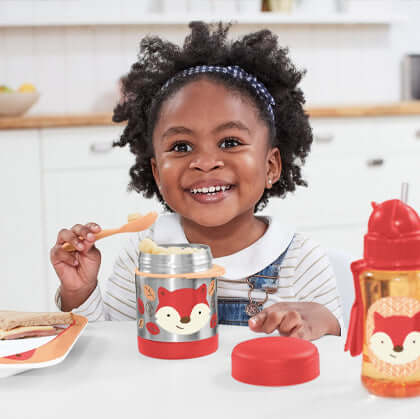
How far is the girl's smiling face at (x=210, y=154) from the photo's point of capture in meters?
1.11

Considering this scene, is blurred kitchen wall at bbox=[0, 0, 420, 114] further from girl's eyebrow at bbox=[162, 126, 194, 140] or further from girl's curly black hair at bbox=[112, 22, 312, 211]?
girl's eyebrow at bbox=[162, 126, 194, 140]

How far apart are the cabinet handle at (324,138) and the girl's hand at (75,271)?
1.75 meters

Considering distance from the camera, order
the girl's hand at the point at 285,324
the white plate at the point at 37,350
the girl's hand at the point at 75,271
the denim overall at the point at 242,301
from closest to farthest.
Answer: the white plate at the point at 37,350
the girl's hand at the point at 285,324
the girl's hand at the point at 75,271
the denim overall at the point at 242,301

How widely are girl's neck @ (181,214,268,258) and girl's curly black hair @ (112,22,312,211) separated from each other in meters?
0.17

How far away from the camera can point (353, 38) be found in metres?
3.35

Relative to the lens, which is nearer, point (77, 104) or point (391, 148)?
point (391, 148)

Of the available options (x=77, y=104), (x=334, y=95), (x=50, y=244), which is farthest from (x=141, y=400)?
(x=334, y=95)

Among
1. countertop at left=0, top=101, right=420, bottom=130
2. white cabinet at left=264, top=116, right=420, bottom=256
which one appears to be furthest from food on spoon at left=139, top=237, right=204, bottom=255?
white cabinet at left=264, top=116, right=420, bottom=256

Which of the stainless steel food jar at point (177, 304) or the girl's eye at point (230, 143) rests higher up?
the girl's eye at point (230, 143)

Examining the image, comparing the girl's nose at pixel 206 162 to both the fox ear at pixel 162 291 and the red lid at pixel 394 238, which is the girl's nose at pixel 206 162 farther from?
the red lid at pixel 394 238

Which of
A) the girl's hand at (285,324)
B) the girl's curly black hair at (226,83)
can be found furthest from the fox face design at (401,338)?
the girl's curly black hair at (226,83)

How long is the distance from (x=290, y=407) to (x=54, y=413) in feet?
0.64

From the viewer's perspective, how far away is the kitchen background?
8.11 feet

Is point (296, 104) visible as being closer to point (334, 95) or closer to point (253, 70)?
point (253, 70)
